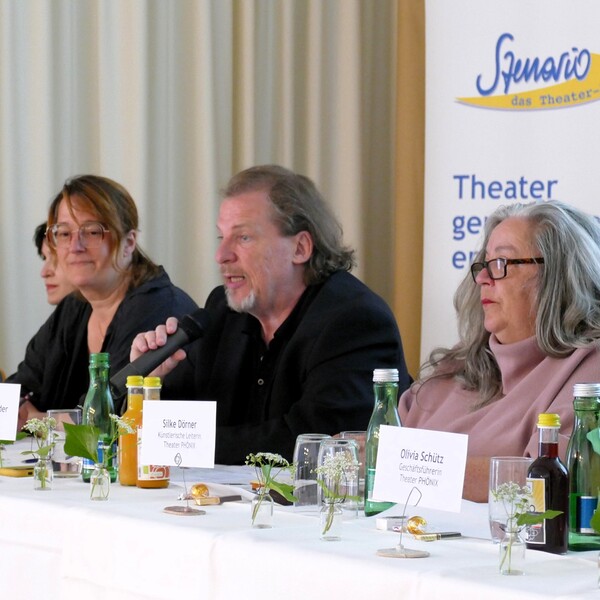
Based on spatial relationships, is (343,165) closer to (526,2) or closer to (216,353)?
(526,2)

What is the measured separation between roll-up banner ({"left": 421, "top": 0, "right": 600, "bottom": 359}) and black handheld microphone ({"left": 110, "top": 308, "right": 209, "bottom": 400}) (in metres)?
1.45

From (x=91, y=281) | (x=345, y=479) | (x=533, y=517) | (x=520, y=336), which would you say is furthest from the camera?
(x=91, y=281)

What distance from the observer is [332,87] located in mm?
5082

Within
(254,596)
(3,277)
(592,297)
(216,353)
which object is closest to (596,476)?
(254,596)

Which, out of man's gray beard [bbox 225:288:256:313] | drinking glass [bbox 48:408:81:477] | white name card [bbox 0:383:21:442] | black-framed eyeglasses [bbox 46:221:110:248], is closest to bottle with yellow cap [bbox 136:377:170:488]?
drinking glass [bbox 48:408:81:477]

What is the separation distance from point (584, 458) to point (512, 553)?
0.30 m

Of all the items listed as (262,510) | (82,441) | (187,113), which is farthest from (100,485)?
(187,113)

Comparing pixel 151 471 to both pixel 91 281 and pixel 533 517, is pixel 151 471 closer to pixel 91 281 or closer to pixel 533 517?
pixel 533 517

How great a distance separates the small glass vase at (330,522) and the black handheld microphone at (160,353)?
855mm

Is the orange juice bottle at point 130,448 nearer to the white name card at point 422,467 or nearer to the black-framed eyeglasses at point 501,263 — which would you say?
the white name card at point 422,467

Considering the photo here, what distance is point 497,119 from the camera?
3861 mm

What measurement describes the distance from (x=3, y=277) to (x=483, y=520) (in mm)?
3168

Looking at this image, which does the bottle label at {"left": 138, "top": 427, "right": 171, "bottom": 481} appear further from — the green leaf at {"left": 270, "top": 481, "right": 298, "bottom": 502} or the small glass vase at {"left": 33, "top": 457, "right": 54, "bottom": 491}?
the green leaf at {"left": 270, "top": 481, "right": 298, "bottom": 502}

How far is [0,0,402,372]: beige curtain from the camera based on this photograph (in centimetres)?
458
